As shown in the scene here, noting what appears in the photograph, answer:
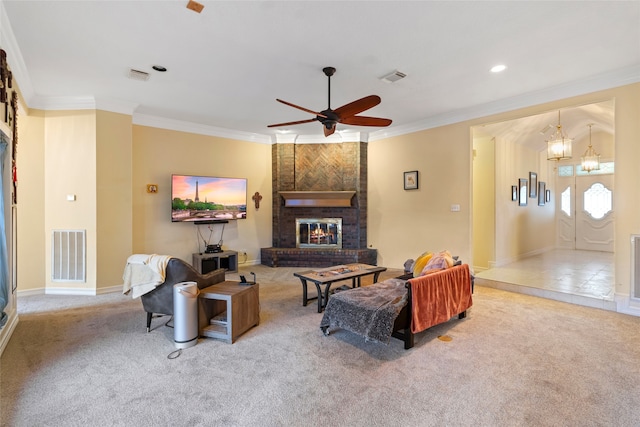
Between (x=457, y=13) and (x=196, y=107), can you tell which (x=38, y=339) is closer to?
(x=196, y=107)

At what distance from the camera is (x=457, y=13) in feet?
8.66

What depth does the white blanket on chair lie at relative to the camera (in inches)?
118

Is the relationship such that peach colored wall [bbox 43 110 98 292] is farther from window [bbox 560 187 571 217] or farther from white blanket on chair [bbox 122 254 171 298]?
window [bbox 560 187 571 217]

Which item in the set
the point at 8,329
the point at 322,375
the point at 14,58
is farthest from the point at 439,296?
the point at 14,58

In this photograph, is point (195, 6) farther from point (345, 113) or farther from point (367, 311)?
point (367, 311)

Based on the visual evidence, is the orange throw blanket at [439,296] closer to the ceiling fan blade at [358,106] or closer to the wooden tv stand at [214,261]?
the ceiling fan blade at [358,106]

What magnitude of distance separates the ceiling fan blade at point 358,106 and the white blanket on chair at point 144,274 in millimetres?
2298

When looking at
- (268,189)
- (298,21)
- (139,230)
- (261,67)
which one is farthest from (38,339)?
(268,189)

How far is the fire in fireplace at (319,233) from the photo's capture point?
22.2ft

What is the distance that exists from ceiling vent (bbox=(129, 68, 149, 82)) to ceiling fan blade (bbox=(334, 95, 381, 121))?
2.40 m

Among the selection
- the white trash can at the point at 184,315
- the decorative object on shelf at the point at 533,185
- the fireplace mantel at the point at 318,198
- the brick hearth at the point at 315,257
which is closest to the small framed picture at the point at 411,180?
the fireplace mantel at the point at 318,198

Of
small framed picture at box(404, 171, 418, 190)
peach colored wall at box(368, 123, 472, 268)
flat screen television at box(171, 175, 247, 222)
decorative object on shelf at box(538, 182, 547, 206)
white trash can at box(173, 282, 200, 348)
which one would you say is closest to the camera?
white trash can at box(173, 282, 200, 348)

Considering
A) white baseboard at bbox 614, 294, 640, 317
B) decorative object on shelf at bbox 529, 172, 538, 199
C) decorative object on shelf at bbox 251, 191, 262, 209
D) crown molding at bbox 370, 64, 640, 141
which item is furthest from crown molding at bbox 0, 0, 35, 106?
decorative object on shelf at bbox 529, 172, 538, 199

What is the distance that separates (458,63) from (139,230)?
541cm
